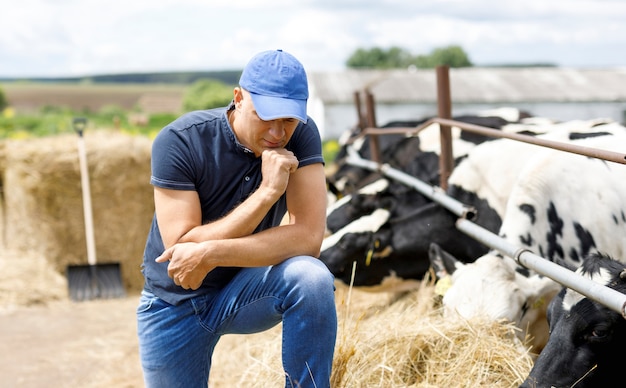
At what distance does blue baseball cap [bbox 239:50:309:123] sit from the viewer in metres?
2.59

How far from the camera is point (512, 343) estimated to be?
143 inches

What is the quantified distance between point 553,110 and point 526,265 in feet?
113

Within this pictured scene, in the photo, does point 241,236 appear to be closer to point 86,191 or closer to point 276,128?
point 276,128

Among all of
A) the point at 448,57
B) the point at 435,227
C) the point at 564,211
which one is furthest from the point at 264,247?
the point at 448,57

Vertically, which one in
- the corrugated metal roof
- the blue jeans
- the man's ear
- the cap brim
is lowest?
the corrugated metal roof

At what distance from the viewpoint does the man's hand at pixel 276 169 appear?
8.57 ft

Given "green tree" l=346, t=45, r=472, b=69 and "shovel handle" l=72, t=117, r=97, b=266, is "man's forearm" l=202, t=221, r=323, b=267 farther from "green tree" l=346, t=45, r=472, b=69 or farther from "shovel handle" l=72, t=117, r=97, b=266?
"green tree" l=346, t=45, r=472, b=69

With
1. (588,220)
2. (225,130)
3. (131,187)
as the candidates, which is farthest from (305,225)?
(131,187)

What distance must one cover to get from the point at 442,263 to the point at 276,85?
6.86 ft

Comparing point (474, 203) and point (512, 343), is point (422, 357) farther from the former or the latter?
point (474, 203)

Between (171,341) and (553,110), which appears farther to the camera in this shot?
(553,110)

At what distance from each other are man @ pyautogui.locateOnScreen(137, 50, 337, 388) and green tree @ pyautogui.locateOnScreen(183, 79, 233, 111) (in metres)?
52.3

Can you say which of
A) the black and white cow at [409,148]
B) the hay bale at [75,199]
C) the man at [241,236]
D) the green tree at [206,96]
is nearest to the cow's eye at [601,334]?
the man at [241,236]

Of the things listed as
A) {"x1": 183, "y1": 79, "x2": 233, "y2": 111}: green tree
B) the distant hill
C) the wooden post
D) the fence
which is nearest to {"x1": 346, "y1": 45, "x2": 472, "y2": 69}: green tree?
{"x1": 183, "y1": 79, "x2": 233, "y2": 111}: green tree
